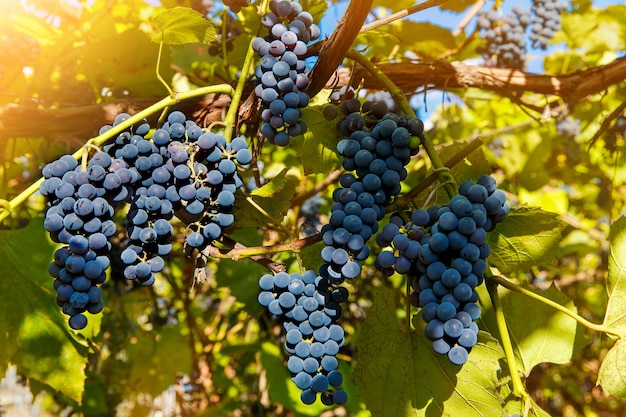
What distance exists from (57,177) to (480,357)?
2.49 ft

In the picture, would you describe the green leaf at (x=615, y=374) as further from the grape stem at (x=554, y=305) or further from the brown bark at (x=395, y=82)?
the brown bark at (x=395, y=82)

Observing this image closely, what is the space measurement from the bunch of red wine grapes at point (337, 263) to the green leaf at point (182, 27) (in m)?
0.39

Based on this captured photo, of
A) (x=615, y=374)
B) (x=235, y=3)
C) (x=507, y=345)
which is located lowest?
(x=615, y=374)

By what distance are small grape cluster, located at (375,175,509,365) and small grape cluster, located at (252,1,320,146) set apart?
0.30 metres

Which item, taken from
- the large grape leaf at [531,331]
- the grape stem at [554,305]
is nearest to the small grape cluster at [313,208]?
the large grape leaf at [531,331]

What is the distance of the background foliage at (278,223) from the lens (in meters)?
1.06

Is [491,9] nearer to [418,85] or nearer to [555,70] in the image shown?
[555,70]

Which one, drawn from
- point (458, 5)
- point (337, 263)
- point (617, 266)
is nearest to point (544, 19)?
point (458, 5)

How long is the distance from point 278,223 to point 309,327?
264mm

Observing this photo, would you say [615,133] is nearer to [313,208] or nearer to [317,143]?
[313,208]

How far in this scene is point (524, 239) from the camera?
1.11 metres

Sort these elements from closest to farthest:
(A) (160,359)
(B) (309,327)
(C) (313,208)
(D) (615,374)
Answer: (B) (309,327), (D) (615,374), (C) (313,208), (A) (160,359)

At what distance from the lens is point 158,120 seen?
41.3 inches

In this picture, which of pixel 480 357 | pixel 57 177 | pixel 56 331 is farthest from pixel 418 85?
pixel 56 331
